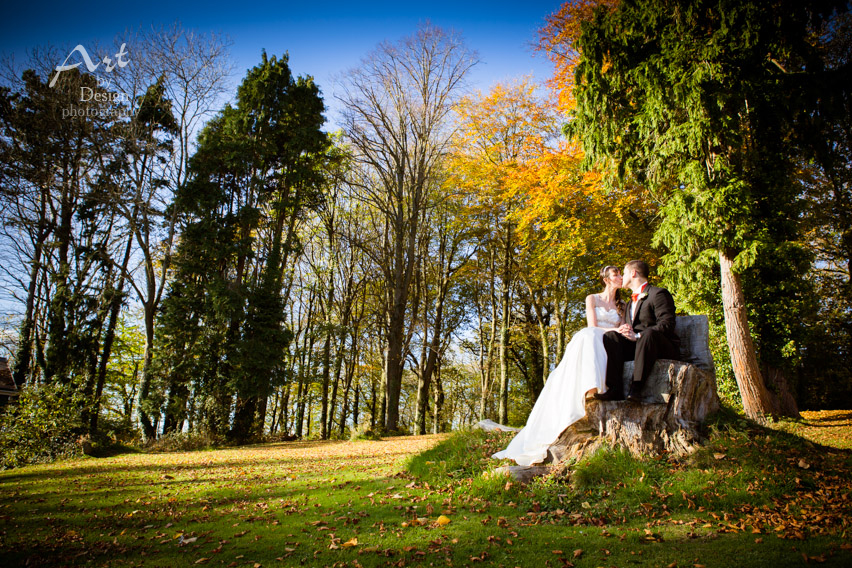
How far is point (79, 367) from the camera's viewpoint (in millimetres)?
14758

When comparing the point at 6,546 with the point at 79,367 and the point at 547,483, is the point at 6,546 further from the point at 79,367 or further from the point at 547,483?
the point at 79,367

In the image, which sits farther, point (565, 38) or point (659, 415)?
point (565, 38)

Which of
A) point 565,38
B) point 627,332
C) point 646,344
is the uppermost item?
point 565,38

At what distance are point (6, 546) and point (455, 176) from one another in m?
15.0

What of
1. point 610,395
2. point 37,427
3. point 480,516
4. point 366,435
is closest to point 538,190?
point 610,395

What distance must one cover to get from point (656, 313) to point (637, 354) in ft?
2.22

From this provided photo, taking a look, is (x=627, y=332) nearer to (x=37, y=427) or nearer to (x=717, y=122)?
(x=717, y=122)

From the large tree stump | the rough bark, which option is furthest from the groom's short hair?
the rough bark

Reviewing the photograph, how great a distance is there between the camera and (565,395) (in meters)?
5.93

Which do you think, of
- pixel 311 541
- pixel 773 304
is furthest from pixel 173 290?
pixel 773 304

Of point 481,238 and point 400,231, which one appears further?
point 481,238

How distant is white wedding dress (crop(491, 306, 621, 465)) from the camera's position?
5742 millimetres

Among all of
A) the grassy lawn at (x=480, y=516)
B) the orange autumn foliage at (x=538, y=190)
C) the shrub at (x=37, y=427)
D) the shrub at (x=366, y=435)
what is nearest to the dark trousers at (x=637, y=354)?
the grassy lawn at (x=480, y=516)

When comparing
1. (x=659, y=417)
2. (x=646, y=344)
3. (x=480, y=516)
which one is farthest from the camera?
(x=646, y=344)
